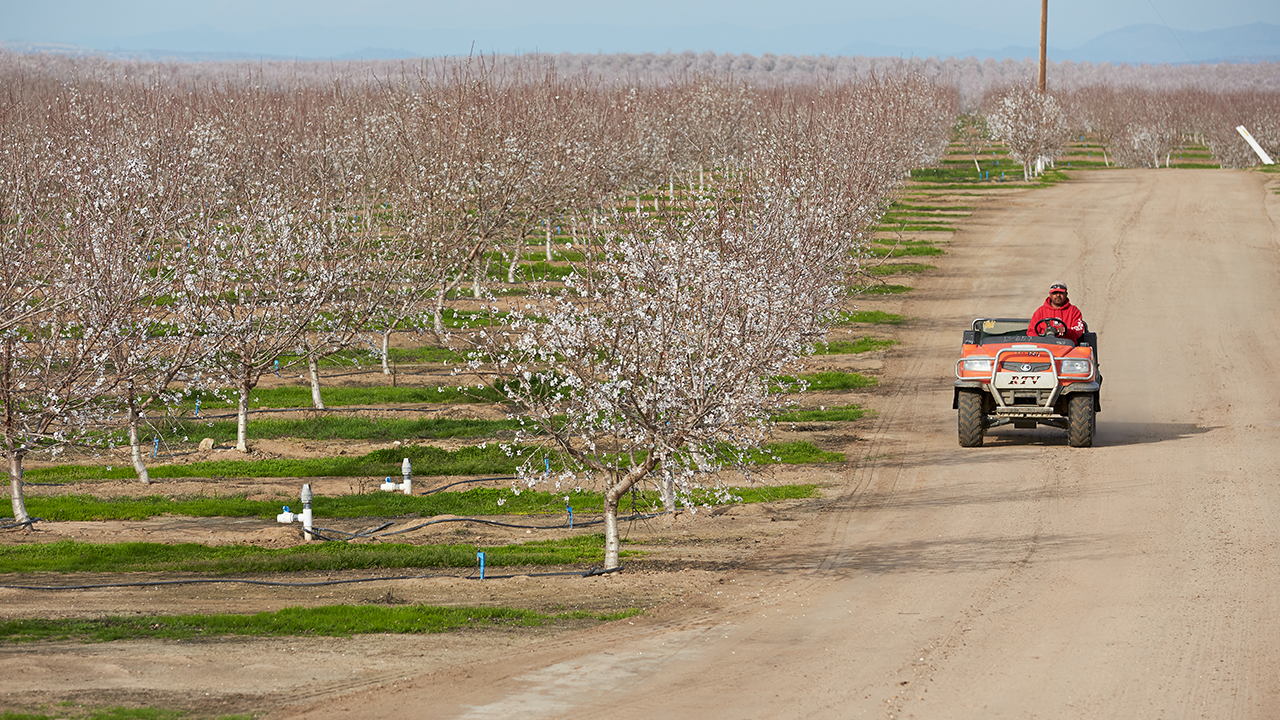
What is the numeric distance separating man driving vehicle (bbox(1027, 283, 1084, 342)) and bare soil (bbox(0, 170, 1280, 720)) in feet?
6.80

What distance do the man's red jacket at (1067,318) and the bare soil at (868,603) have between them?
2.06 meters

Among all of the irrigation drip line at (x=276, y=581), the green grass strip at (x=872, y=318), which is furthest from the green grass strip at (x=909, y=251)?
the irrigation drip line at (x=276, y=581)

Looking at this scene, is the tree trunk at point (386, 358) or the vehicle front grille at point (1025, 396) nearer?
the vehicle front grille at point (1025, 396)

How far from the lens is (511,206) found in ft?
112

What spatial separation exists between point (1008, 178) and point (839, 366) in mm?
48987

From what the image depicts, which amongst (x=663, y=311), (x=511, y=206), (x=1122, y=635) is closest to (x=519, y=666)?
(x=663, y=311)

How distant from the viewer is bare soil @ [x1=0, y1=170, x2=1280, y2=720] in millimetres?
11156

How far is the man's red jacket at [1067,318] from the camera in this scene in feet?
70.8

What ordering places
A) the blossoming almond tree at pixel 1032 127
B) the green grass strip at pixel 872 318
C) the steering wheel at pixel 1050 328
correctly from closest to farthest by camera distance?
the steering wheel at pixel 1050 328 < the green grass strip at pixel 872 318 < the blossoming almond tree at pixel 1032 127

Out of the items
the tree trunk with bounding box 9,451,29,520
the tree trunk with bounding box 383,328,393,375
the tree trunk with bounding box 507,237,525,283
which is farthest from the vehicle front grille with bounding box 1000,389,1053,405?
the tree trunk with bounding box 9,451,29,520

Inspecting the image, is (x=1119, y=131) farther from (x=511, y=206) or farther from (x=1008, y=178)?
(x=511, y=206)


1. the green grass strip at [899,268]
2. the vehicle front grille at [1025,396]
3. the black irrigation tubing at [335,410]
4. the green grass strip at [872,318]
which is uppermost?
the green grass strip at [899,268]

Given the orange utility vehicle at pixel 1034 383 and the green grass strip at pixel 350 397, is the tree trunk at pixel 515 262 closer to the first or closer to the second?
the green grass strip at pixel 350 397

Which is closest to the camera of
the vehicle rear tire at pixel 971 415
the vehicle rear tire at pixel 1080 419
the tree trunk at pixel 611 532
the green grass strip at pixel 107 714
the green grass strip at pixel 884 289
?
the green grass strip at pixel 107 714
